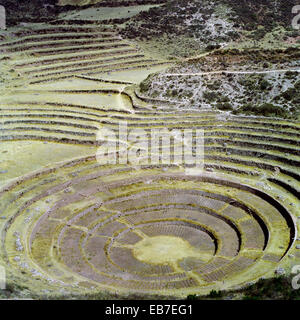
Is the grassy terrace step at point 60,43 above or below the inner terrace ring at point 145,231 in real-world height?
above

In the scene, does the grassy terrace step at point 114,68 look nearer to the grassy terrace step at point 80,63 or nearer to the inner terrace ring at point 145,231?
the grassy terrace step at point 80,63

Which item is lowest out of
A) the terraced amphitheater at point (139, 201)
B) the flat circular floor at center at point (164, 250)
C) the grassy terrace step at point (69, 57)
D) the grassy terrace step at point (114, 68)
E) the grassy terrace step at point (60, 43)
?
the flat circular floor at center at point (164, 250)

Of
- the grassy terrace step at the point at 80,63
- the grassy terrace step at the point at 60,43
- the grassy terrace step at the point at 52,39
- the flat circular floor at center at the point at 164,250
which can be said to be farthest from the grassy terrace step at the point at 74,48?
the flat circular floor at center at the point at 164,250

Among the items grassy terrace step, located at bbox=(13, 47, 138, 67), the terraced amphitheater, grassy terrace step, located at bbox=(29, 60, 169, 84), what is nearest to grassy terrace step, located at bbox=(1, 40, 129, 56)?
grassy terrace step, located at bbox=(13, 47, 138, 67)

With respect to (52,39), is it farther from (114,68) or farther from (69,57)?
(114,68)

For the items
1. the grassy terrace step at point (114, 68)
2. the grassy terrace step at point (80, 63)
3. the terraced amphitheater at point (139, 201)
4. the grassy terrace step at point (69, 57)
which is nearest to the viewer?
the terraced amphitheater at point (139, 201)
